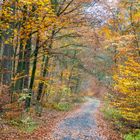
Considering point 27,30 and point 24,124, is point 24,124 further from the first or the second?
point 27,30

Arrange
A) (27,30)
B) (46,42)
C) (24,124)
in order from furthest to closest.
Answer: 1. (46,42)
2. (24,124)
3. (27,30)

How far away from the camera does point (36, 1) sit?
947 cm

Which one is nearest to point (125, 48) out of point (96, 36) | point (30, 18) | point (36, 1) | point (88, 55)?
point (96, 36)

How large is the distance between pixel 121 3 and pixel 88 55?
28.2ft

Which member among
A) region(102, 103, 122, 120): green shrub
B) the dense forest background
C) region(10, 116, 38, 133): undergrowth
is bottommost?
region(102, 103, 122, 120): green shrub

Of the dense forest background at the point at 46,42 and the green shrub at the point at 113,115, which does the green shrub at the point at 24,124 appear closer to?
the dense forest background at the point at 46,42

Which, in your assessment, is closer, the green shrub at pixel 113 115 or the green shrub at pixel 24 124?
the green shrub at pixel 24 124

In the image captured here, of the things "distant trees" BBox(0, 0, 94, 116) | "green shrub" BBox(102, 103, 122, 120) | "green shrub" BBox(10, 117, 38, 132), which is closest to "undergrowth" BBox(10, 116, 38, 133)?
"green shrub" BBox(10, 117, 38, 132)

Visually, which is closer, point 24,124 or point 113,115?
point 24,124

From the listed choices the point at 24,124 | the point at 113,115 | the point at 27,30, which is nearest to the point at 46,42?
the point at 27,30

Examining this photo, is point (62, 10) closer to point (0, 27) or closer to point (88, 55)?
point (0, 27)

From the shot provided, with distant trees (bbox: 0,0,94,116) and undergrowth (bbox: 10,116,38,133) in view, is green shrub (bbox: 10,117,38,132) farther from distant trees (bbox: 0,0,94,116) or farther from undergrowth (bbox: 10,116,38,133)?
distant trees (bbox: 0,0,94,116)

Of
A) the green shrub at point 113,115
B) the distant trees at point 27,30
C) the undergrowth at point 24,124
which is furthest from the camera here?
the green shrub at point 113,115

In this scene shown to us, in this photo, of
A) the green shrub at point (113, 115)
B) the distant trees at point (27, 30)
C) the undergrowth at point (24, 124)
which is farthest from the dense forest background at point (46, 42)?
the green shrub at point (113, 115)
